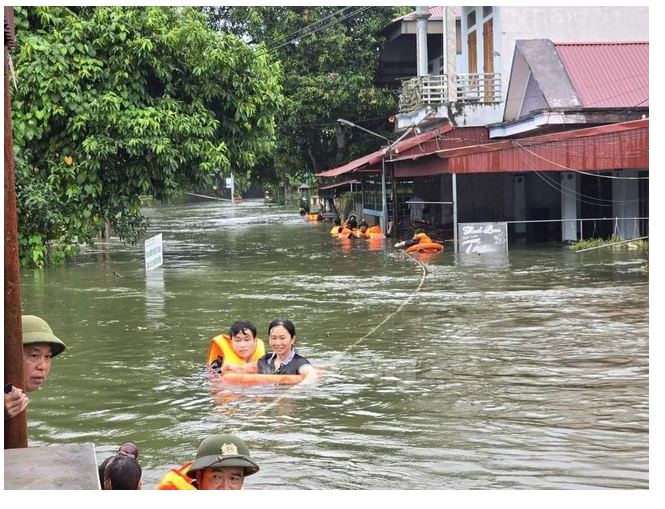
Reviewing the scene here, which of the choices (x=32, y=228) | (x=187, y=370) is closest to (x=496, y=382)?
(x=187, y=370)

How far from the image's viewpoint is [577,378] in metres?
13.0

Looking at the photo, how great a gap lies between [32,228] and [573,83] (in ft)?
62.6

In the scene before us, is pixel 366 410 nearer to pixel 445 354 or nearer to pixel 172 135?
pixel 445 354

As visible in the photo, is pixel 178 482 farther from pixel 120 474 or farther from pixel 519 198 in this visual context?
pixel 519 198

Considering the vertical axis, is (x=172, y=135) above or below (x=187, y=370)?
above

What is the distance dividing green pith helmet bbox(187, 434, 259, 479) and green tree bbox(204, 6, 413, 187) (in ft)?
130

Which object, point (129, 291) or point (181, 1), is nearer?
point (181, 1)

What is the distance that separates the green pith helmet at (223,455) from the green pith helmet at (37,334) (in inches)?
41.2

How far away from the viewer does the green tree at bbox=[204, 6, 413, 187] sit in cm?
4684

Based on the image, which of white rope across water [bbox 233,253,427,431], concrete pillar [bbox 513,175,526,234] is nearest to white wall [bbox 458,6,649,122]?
concrete pillar [bbox 513,175,526,234]

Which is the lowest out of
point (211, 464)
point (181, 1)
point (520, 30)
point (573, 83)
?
point (211, 464)

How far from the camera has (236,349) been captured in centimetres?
1300

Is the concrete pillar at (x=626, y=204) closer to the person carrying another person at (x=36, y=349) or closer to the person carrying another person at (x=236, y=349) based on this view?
the person carrying another person at (x=236, y=349)

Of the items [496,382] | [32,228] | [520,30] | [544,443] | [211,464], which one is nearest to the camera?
[211,464]
